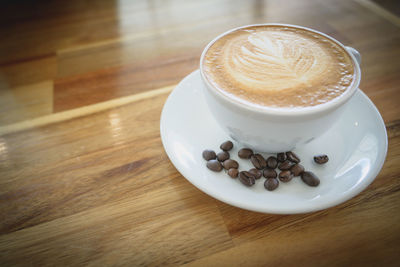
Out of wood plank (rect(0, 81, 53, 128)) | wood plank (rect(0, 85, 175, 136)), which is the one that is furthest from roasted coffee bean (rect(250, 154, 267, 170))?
wood plank (rect(0, 81, 53, 128))

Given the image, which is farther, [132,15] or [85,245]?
[132,15]

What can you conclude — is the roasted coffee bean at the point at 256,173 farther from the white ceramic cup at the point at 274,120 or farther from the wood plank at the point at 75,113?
the wood plank at the point at 75,113

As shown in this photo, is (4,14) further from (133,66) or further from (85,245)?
(85,245)

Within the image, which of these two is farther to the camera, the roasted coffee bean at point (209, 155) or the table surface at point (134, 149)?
the roasted coffee bean at point (209, 155)

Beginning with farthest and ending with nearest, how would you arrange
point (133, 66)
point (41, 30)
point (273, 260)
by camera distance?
1. point (41, 30)
2. point (133, 66)
3. point (273, 260)

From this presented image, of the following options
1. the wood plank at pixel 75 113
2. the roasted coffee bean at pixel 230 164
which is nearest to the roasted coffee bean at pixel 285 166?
the roasted coffee bean at pixel 230 164

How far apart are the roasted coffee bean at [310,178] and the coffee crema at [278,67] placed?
16cm

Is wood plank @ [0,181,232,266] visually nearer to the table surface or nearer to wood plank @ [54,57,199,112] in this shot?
the table surface

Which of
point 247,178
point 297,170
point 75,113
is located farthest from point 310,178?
point 75,113

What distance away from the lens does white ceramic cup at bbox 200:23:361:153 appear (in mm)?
615

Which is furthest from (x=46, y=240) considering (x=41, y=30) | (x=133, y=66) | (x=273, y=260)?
(x=41, y=30)

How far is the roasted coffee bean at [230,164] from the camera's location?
0.70 m

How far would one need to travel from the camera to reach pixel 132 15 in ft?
4.66

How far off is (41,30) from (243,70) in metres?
1.06
